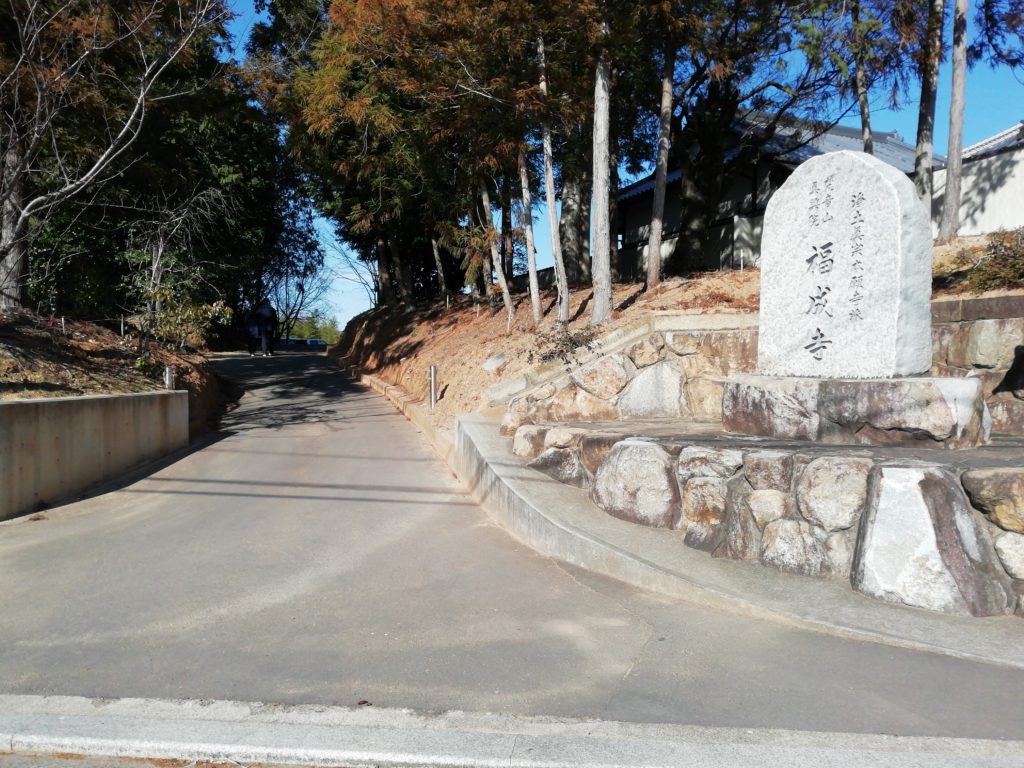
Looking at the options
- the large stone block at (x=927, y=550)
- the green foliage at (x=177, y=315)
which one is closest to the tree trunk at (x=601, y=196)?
the green foliage at (x=177, y=315)

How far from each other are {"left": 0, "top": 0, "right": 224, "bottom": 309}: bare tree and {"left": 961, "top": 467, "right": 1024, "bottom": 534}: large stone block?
35.2 feet

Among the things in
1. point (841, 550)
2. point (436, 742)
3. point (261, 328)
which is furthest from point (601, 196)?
point (261, 328)

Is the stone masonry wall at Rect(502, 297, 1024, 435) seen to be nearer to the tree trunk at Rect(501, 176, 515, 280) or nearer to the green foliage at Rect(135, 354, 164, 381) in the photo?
the green foliage at Rect(135, 354, 164, 381)

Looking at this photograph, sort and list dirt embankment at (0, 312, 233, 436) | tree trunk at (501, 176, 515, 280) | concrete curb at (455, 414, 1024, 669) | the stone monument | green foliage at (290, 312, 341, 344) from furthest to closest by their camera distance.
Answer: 1. green foliage at (290, 312, 341, 344)
2. tree trunk at (501, 176, 515, 280)
3. dirt embankment at (0, 312, 233, 436)
4. the stone monument
5. concrete curb at (455, 414, 1024, 669)

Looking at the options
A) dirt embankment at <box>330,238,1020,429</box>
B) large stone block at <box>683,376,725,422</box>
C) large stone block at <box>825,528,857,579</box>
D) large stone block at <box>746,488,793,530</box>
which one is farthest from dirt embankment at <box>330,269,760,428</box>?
large stone block at <box>825,528,857,579</box>

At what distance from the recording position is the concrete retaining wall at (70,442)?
316 inches

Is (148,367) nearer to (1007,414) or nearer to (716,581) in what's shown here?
(716,581)

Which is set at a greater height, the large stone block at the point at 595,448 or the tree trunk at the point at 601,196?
the tree trunk at the point at 601,196

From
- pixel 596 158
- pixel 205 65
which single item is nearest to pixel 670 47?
pixel 596 158

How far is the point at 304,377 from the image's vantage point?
2469cm

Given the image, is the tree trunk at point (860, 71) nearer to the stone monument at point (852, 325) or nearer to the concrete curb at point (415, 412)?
the stone monument at point (852, 325)

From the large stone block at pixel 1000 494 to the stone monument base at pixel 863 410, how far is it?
1153mm

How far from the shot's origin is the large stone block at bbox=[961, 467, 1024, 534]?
480 centimetres

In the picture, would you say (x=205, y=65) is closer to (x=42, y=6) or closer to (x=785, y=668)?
(x=42, y=6)
